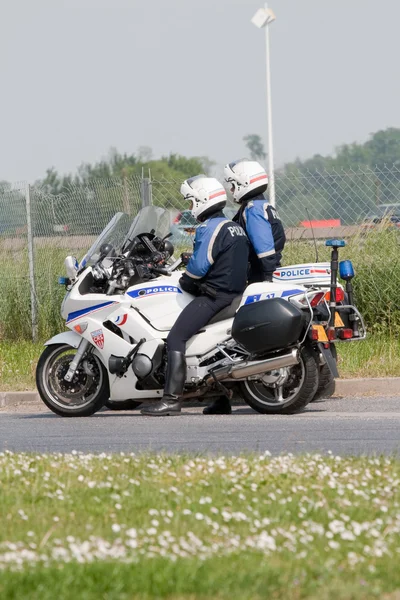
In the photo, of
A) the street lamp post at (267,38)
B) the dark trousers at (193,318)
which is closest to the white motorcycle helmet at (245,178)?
the dark trousers at (193,318)

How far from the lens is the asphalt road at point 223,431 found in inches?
Answer: 310

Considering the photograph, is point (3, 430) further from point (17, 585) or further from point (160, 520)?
point (17, 585)

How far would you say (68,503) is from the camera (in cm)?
562

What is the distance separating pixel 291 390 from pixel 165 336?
109 cm

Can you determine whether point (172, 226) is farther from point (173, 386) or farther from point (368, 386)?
point (173, 386)

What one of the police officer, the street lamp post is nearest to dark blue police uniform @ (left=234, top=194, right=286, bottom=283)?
the police officer

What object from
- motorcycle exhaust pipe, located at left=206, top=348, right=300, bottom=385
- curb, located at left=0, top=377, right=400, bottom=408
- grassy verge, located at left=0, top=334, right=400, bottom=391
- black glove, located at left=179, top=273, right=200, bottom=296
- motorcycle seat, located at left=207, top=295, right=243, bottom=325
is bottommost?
curb, located at left=0, top=377, right=400, bottom=408

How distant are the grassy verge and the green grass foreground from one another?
17.1ft

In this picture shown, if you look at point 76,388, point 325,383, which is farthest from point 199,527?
point 76,388

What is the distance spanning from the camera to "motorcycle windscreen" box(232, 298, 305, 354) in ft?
32.0

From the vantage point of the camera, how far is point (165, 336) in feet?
33.5

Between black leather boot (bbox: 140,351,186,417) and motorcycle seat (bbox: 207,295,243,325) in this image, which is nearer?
black leather boot (bbox: 140,351,186,417)

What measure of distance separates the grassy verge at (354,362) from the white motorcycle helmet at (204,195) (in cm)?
240

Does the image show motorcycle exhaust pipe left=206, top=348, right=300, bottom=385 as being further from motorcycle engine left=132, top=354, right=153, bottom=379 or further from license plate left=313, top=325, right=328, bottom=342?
motorcycle engine left=132, top=354, right=153, bottom=379
